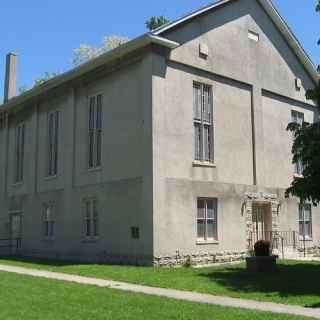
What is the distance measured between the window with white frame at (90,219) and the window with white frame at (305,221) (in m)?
9.81

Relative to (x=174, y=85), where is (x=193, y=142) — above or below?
below

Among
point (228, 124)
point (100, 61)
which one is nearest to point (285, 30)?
point (228, 124)

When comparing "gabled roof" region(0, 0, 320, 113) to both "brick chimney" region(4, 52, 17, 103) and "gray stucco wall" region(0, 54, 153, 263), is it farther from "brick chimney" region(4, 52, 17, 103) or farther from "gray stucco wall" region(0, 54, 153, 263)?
"brick chimney" region(4, 52, 17, 103)

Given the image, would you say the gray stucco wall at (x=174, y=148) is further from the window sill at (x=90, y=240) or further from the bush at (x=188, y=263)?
the bush at (x=188, y=263)

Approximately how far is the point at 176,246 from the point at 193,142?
4.13m

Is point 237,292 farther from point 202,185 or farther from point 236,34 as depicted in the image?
point 236,34

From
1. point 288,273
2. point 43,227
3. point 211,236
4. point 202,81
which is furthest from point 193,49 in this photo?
point 43,227

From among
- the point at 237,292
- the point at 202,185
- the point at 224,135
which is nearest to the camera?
the point at 237,292

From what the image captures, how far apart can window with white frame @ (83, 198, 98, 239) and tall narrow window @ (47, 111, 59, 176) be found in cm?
352

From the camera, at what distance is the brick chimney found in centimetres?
3362

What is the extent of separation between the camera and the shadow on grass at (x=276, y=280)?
12797mm

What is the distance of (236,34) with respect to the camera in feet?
76.3

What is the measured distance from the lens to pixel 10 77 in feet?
112

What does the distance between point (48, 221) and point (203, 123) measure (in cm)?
932
